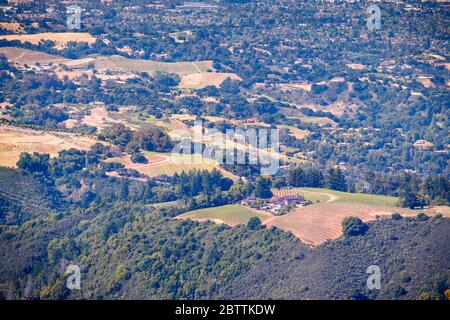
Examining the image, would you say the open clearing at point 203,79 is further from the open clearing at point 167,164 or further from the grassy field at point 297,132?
the open clearing at point 167,164

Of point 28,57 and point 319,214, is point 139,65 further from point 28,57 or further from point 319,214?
point 319,214

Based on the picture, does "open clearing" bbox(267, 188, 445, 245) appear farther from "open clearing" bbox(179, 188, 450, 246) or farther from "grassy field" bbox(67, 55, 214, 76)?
"grassy field" bbox(67, 55, 214, 76)

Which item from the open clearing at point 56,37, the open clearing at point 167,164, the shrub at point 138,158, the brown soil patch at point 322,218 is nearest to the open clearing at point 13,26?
the open clearing at point 56,37

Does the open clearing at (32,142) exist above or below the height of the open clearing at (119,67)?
above

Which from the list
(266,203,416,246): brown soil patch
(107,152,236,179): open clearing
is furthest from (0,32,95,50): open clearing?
(266,203,416,246): brown soil patch

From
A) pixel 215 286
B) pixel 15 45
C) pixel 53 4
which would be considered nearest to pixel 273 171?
pixel 215 286

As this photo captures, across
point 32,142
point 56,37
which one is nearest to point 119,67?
point 56,37
